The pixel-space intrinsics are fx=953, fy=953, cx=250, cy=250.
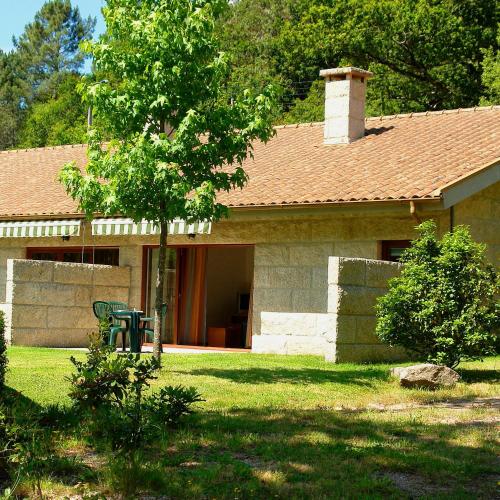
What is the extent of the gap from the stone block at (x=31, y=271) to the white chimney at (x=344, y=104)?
763 centimetres

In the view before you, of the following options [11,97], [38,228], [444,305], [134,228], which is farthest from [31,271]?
[11,97]

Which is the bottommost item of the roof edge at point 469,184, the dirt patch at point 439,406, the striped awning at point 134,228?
the dirt patch at point 439,406

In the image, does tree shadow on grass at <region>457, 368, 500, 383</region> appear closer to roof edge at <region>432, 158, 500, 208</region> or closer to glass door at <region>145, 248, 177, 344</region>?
roof edge at <region>432, 158, 500, 208</region>

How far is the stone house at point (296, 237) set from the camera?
55.1ft

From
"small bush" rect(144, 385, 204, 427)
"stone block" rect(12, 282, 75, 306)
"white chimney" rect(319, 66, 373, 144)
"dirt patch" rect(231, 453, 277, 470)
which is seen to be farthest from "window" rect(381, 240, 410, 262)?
"dirt patch" rect(231, 453, 277, 470)

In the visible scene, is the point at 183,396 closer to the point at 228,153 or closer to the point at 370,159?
the point at 228,153

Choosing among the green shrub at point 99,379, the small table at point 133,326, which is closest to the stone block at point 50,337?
the small table at point 133,326

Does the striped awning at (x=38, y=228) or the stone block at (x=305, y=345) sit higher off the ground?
the striped awning at (x=38, y=228)

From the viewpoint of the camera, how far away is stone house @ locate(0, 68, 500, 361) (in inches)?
661

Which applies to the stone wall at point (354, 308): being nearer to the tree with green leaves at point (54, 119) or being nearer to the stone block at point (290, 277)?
the stone block at point (290, 277)

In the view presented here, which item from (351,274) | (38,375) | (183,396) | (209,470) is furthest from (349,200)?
(209,470)

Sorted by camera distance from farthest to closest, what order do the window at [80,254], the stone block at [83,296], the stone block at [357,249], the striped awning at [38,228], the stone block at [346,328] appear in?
the window at [80,254] < the striped awning at [38,228] < the stone block at [83,296] < the stone block at [357,249] < the stone block at [346,328]

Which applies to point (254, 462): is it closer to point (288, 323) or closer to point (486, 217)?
point (288, 323)

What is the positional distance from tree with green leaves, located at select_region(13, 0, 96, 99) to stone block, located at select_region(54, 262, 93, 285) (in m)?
66.0
